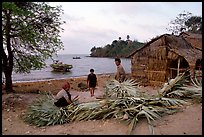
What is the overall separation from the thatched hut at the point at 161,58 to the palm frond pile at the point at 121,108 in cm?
860

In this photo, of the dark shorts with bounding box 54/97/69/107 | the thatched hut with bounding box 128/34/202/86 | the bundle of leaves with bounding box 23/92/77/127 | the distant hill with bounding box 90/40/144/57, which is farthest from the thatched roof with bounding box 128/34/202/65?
the distant hill with bounding box 90/40/144/57

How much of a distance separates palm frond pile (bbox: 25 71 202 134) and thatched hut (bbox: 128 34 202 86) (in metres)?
8.60

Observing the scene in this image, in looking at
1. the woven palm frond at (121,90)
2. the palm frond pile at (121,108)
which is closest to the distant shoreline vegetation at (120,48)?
the woven palm frond at (121,90)

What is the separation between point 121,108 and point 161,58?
11.0m

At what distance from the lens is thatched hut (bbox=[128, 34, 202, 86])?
679 inches

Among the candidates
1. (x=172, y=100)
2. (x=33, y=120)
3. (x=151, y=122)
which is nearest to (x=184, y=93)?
(x=172, y=100)

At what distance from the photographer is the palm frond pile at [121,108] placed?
23.7ft

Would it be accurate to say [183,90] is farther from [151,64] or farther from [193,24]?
[193,24]

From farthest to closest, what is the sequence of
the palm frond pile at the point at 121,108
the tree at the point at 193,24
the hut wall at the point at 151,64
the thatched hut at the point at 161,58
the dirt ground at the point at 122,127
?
1. the tree at the point at 193,24
2. the hut wall at the point at 151,64
3. the thatched hut at the point at 161,58
4. the palm frond pile at the point at 121,108
5. the dirt ground at the point at 122,127

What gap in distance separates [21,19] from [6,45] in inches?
74.1

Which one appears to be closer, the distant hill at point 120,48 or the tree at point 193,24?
the tree at point 193,24

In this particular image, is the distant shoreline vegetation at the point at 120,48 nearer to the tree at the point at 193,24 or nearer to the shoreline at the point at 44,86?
the tree at the point at 193,24

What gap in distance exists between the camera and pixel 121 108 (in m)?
7.55

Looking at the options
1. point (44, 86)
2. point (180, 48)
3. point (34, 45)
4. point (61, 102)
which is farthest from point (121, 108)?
point (44, 86)
